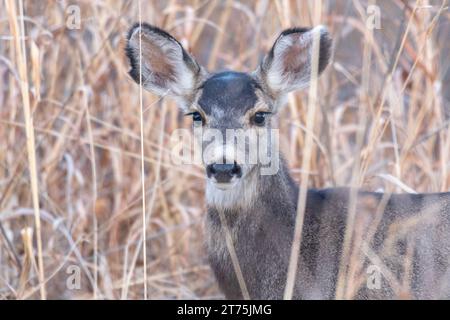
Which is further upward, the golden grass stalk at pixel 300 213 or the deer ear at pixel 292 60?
the deer ear at pixel 292 60

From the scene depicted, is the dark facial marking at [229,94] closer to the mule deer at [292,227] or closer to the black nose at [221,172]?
the mule deer at [292,227]

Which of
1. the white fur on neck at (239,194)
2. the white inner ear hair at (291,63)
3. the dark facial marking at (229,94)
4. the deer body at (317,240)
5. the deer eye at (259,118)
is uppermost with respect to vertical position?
A: the white inner ear hair at (291,63)

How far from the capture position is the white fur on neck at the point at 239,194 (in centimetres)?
467

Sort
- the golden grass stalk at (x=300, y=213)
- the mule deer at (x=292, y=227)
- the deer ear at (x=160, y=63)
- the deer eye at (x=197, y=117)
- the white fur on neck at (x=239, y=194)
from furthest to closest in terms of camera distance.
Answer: the deer ear at (x=160, y=63) < the deer eye at (x=197, y=117) < the white fur on neck at (x=239, y=194) < the mule deer at (x=292, y=227) < the golden grass stalk at (x=300, y=213)

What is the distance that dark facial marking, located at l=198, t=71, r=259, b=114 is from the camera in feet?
15.4

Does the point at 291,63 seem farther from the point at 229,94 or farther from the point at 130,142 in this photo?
the point at 130,142

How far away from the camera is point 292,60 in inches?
200

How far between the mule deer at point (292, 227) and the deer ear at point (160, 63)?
0.12 metres

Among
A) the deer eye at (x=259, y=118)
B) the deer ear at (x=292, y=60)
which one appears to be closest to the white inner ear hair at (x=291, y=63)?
the deer ear at (x=292, y=60)

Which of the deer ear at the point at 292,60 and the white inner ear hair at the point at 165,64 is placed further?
the white inner ear hair at the point at 165,64

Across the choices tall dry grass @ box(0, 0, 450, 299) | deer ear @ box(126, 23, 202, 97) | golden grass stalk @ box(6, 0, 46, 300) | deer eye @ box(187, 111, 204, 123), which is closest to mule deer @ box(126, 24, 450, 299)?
deer eye @ box(187, 111, 204, 123)

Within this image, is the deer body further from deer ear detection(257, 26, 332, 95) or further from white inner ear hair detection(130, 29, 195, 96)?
white inner ear hair detection(130, 29, 195, 96)

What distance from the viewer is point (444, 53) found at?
7875 mm
